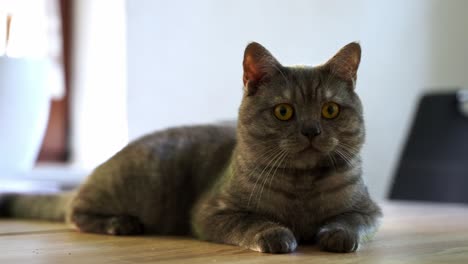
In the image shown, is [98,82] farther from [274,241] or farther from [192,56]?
[274,241]

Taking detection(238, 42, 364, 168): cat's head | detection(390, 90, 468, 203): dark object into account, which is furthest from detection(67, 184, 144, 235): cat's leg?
detection(390, 90, 468, 203): dark object

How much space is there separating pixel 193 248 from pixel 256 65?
422mm

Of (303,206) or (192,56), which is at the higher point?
(192,56)

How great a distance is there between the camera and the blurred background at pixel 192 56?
9.89 ft

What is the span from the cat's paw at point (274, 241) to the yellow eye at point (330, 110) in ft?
0.86

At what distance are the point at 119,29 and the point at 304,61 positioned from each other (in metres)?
0.87

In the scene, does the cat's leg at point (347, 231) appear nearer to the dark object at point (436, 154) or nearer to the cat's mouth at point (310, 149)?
the cat's mouth at point (310, 149)

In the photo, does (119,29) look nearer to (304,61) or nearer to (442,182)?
(304,61)

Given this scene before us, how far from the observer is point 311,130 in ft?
4.70

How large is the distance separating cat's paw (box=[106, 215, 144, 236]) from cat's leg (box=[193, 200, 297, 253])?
6.3 inches

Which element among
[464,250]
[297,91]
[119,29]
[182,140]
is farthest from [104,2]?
[464,250]

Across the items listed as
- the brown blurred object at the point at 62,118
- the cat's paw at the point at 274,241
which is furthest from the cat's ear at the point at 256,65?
the brown blurred object at the point at 62,118

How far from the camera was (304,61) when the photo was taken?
10.8 feet

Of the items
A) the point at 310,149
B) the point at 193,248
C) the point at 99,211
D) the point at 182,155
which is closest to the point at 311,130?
the point at 310,149
